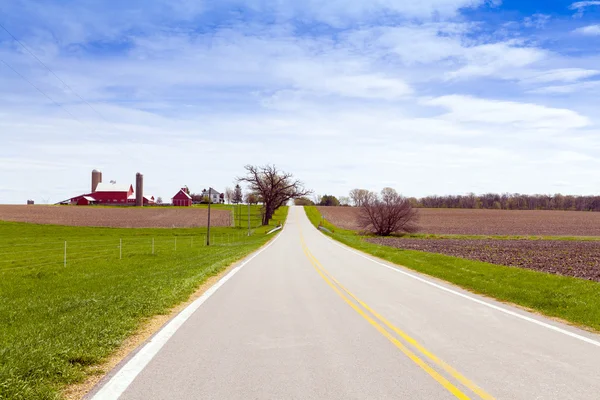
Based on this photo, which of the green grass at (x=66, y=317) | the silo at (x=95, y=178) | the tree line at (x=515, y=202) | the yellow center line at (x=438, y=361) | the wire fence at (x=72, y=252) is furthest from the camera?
the tree line at (x=515, y=202)

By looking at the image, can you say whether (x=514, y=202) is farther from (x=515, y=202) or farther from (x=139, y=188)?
(x=139, y=188)

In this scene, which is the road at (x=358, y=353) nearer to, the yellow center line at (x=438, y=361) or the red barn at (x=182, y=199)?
the yellow center line at (x=438, y=361)

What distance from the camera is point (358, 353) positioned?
6.57 m

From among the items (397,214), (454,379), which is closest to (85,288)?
(454,379)

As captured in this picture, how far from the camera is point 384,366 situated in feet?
19.6

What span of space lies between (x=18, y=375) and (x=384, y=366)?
13.3 feet

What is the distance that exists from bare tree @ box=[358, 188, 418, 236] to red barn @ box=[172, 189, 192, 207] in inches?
3799

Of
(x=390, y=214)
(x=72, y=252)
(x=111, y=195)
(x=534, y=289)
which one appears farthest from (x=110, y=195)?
(x=534, y=289)

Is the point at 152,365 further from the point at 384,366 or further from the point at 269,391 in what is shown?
the point at 384,366

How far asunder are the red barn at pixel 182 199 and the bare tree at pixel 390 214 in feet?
317

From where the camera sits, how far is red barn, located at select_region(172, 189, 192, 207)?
15125 centimetres

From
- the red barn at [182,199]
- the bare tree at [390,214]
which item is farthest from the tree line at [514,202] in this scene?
the bare tree at [390,214]

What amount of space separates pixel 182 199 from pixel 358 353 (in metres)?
150

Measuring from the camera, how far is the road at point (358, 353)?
5.11 meters
